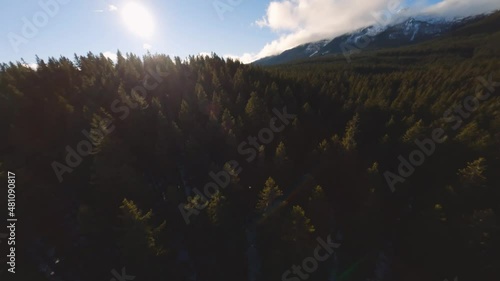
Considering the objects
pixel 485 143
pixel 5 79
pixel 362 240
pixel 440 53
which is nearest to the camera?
pixel 362 240

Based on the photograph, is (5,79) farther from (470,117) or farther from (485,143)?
(470,117)

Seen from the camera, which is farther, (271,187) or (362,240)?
(362,240)

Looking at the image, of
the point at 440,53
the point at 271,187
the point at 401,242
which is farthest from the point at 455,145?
the point at 440,53

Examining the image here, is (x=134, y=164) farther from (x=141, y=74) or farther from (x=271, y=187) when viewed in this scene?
(x=141, y=74)

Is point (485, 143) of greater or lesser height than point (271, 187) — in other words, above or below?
below

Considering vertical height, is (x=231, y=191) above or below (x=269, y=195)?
above

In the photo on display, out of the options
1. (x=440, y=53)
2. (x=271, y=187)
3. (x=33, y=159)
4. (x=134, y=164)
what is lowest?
(x=440, y=53)

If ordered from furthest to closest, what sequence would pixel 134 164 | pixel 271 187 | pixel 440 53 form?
pixel 440 53 < pixel 134 164 < pixel 271 187

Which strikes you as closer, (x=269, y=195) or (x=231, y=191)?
(x=269, y=195)
